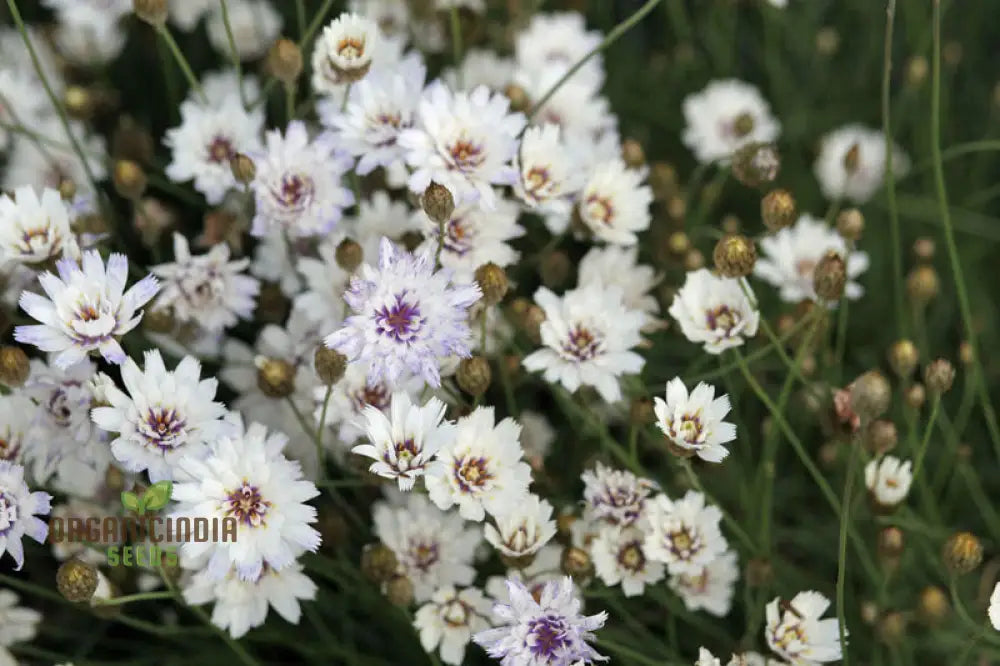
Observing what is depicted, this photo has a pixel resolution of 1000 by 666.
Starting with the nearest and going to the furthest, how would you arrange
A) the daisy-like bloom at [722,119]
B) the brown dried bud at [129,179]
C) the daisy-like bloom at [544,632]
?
the daisy-like bloom at [544,632]
the brown dried bud at [129,179]
the daisy-like bloom at [722,119]

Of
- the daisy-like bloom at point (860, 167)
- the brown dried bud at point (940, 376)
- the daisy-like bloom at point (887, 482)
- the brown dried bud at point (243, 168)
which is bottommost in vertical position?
the daisy-like bloom at point (887, 482)

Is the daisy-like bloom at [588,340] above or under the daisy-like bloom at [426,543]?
above

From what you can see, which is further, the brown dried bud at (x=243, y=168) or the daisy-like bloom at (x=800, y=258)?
the daisy-like bloom at (x=800, y=258)

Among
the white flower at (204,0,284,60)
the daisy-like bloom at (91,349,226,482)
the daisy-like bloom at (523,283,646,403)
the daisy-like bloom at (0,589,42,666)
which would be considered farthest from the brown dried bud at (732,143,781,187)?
the daisy-like bloom at (0,589,42,666)

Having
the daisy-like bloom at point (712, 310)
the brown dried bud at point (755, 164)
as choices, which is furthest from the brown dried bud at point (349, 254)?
the brown dried bud at point (755, 164)

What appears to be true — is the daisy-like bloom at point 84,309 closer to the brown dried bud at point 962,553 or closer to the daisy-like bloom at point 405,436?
the daisy-like bloom at point 405,436

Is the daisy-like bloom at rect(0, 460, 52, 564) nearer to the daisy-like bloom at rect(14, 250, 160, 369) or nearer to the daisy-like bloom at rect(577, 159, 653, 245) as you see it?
the daisy-like bloom at rect(14, 250, 160, 369)
